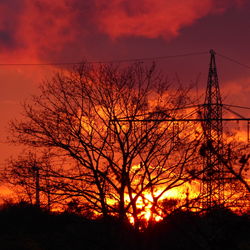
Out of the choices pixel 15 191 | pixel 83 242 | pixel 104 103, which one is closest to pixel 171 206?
pixel 104 103

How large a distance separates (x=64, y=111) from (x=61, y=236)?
14183 millimetres

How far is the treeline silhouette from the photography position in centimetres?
2075

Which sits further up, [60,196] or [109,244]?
[60,196]

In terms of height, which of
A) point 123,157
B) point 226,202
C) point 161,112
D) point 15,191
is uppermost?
point 161,112

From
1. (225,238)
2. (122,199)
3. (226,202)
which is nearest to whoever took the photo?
(225,238)

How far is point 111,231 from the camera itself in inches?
1047

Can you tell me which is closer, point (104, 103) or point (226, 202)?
point (226, 202)

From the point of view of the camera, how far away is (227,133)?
83.0ft

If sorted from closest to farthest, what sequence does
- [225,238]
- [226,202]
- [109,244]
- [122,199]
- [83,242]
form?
[225,238], [226,202], [122,199], [109,244], [83,242]

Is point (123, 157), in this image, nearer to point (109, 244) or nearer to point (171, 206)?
point (171, 206)

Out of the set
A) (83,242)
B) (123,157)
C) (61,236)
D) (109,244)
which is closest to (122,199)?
(123,157)

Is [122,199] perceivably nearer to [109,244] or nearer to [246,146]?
[109,244]

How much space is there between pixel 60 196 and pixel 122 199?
3719 mm

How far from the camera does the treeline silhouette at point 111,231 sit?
68.1 feet
